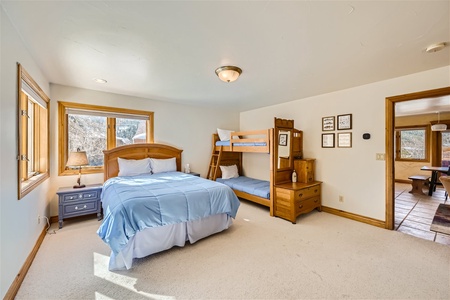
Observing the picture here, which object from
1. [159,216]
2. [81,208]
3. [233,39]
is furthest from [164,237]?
[233,39]

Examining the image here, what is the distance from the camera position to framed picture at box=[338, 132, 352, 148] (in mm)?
3473

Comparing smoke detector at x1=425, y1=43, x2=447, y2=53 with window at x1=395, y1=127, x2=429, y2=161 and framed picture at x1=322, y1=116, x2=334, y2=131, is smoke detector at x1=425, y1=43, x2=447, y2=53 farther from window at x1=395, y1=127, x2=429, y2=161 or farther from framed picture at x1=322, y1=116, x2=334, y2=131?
window at x1=395, y1=127, x2=429, y2=161

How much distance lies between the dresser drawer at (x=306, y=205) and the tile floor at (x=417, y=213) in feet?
3.88

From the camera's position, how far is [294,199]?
3252 millimetres

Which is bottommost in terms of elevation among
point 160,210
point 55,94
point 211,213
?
point 211,213

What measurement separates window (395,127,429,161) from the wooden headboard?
769 cm

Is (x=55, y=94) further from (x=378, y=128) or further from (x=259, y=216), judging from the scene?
(x=378, y=128)

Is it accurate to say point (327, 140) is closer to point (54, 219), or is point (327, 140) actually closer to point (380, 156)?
point (380, 156)

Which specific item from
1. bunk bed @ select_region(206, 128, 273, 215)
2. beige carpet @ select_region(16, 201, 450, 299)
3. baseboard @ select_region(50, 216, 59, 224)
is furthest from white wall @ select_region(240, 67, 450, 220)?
baseboard @ select_region(50, 216, 59, 224)

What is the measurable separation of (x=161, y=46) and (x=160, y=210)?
1815 mm

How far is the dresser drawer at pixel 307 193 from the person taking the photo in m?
3.32

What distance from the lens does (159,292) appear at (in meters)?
1.74

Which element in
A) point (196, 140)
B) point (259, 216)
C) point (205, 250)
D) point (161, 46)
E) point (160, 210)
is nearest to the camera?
point (161, 46)

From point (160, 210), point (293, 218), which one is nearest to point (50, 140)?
point (160, 210)
